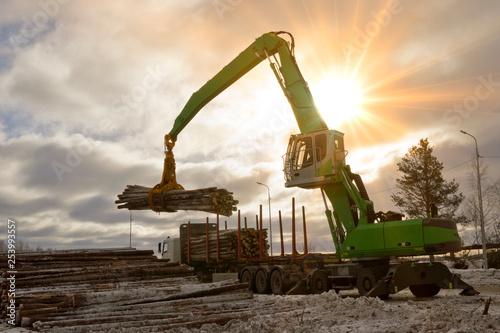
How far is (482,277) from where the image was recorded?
23.0 meters

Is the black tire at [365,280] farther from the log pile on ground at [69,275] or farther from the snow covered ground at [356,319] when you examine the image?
the log pile on ground at [69,275]

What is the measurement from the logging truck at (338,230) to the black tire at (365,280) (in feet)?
0.10

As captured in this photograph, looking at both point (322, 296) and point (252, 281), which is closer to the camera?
point (322, 296)

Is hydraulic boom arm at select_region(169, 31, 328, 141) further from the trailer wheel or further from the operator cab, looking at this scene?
the trailer wheel

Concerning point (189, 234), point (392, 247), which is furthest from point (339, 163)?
point (189, 234)

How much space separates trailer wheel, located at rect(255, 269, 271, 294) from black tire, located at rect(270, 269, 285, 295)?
0.70ft

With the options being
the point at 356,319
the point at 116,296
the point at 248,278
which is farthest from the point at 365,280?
the point at 116,296

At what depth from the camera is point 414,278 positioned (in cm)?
1438

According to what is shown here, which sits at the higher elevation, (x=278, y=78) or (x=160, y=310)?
(x=278, y=78)

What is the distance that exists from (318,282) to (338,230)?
1.92 m

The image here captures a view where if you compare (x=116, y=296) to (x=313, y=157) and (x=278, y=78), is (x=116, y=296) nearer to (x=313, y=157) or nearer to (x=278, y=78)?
(x=313, y=157)

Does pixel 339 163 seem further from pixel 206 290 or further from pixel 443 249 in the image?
pixel 206 290

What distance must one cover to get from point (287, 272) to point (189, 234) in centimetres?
634

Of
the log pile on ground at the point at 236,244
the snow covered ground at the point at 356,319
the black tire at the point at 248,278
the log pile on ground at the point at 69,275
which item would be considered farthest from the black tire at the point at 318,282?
the log pile on ground at the point at 69,275
